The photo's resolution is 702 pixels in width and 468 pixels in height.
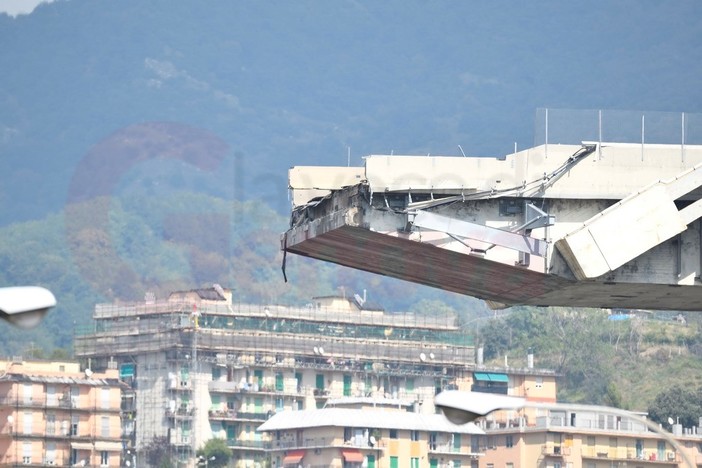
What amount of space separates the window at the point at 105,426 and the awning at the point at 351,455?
19.0 meters

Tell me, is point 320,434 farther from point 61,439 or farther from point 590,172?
point 590,172

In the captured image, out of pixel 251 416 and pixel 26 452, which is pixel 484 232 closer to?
pixel 26 452

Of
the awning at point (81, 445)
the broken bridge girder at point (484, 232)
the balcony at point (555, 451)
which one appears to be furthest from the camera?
the awning at point (81, 445)

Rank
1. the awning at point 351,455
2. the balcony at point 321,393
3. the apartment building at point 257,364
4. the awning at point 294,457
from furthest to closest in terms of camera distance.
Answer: the balcony at point 321,393 → the apartment building at point 257,364 → the awning at point 294,457 → the awning at point 351,455

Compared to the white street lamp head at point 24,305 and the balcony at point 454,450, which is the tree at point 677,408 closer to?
the balcony at point 454,450

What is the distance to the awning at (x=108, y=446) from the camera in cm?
15525

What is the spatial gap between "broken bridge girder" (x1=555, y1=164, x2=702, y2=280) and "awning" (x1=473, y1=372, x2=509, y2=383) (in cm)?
14727

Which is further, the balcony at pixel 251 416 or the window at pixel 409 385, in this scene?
the window at pixel 409 385

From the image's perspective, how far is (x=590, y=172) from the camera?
122 ft

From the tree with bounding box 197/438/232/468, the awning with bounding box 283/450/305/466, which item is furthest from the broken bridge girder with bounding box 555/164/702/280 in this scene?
the tree with bounding box 197/438/232/468

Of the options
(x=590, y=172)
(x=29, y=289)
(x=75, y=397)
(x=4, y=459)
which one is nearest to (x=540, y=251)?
(x=590, y=172)

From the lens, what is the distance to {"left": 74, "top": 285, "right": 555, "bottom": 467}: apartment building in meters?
174

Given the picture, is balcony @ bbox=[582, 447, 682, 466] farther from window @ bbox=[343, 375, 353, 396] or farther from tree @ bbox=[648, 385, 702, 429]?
window @ bbox=[343, 375, 353, 396]

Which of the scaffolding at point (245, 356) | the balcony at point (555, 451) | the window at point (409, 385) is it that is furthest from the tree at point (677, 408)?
the window at point (409, 385)
